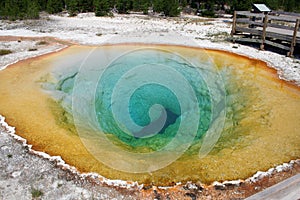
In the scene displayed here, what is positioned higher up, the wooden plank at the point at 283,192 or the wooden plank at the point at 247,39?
the wooden plank at the point at 247,39

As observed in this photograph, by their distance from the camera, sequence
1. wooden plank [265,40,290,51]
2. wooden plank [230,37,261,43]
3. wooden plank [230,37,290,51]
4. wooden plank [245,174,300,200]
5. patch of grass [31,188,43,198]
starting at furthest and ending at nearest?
1. wooden plank [230,37,261,43]
2. wooden plank [230,37,290,51]
3. wooden plank [265,40,290,51]
4. patch of grass [31,188,43,198]
5. wooden plank [245,174,300,200]

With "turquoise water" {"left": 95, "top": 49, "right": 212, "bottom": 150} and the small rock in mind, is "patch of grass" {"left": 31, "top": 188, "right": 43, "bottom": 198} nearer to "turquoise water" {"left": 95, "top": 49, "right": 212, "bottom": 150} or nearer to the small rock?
the small rock

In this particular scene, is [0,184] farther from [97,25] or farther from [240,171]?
[97,25]

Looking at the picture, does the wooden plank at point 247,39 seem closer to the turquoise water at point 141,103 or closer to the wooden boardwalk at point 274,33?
the wooden boardwalk at point 274,33

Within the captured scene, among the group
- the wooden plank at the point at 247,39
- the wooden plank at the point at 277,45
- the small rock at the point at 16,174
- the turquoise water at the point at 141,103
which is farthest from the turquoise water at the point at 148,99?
the wooden plank at the point at 277,45

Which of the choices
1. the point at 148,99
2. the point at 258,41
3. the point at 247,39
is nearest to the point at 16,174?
the point at 148,99

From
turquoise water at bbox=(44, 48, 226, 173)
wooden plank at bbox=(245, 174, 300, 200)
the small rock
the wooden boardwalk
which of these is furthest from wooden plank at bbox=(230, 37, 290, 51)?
the small rock

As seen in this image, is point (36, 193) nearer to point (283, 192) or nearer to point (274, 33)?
point (283, 192)
